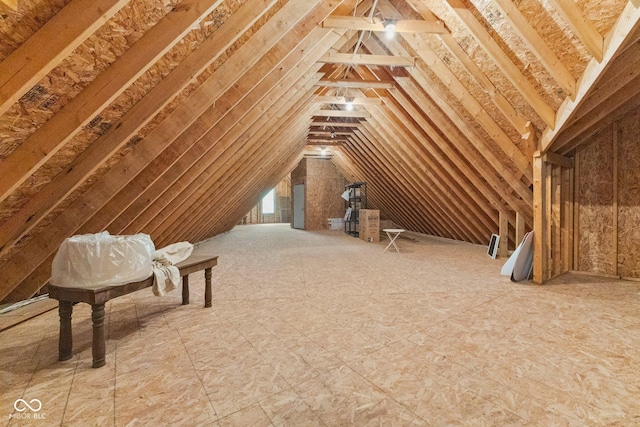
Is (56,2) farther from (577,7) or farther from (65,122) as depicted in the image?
(577,7)

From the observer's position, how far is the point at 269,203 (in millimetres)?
17703

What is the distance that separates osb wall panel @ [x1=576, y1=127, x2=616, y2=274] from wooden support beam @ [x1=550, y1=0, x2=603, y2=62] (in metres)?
2.60

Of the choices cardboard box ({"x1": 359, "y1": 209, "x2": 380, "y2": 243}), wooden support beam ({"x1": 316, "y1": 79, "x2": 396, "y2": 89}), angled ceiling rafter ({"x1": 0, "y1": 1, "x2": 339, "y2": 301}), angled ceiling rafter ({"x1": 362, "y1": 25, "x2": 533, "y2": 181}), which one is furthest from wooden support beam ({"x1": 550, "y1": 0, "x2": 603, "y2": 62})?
cardboard box ({"x1": 359, "y1": 209, "x2": 380, "y2": 243})

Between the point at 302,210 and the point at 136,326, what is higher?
the point at 302,210

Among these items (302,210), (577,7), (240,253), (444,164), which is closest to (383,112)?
(444,164)

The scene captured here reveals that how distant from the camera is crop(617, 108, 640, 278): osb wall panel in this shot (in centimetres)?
433

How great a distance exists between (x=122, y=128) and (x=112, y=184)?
711mm

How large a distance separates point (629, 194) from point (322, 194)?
32.1 feet

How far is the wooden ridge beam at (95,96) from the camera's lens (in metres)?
1.88

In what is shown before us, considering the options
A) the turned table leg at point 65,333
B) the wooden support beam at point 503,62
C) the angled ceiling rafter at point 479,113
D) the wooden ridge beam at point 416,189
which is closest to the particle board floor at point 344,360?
the turned table leg at point 65,333

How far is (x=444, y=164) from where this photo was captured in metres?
5.95

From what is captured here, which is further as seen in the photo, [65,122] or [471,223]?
[471,223]

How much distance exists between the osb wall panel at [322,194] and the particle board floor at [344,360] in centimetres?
893

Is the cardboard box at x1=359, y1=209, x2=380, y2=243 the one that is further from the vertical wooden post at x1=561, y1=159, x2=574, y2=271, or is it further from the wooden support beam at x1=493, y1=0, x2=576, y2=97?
the wooden support beam at x1=493, y1=0, x2=576, y2=97
